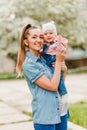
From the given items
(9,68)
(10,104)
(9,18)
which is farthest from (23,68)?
(9,68)

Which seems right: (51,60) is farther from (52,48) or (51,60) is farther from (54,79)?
(54,79)

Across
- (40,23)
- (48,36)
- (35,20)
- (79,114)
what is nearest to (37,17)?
(35,20)

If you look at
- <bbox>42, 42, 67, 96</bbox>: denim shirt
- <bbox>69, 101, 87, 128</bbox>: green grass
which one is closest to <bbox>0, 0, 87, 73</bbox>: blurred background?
<bbox>69, 101, 87, 128</bbox>: green grass

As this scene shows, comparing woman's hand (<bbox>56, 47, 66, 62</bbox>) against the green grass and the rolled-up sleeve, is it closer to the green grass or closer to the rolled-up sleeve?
the rolled-up sleeve

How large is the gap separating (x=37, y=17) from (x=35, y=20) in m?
0.16

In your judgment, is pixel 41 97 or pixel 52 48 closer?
pixel 41 97

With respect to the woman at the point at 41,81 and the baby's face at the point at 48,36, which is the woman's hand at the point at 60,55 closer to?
the woman at the point at 41,81

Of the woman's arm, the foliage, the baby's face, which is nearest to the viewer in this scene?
the woman's arm

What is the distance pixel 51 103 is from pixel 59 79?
0.22 metres

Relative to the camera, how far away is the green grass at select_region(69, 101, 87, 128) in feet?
23.1

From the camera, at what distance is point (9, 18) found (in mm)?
17047

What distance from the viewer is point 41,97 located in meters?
3.57

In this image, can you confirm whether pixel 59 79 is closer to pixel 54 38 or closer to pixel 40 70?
pixel 40 70

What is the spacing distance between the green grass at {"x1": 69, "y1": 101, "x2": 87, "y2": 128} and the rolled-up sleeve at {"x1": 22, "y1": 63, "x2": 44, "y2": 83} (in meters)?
3.36
